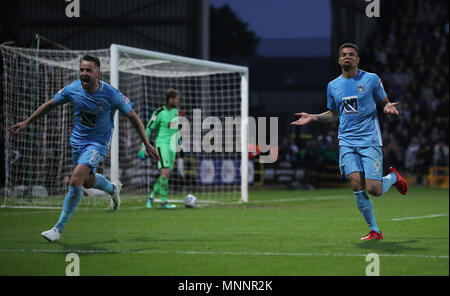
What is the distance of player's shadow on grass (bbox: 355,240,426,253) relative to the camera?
717cm

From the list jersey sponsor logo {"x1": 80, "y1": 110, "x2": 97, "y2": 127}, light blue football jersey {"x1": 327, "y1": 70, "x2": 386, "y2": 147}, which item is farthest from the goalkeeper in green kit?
light blue football jersey {"x1": 327, "y1": 70, "x2": 386, "y2": 147}

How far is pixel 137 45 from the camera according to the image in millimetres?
26438

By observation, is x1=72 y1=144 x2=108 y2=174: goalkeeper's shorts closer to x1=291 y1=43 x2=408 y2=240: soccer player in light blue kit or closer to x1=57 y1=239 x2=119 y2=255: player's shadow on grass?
x1=57 y1=239 x2=119 y2=255: player's shadow on grass

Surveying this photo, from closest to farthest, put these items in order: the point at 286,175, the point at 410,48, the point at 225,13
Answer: the point at 286,175 < the point at 410,48 < the point at 225,13

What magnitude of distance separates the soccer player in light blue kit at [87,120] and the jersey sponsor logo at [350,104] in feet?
7.26

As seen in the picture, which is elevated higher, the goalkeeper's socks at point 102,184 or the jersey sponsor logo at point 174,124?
the jersey sponsor logo at point 174,124

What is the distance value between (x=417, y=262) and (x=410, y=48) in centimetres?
2933

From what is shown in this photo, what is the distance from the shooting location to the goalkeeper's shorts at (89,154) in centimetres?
777

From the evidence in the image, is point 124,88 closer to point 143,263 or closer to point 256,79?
point 143,263

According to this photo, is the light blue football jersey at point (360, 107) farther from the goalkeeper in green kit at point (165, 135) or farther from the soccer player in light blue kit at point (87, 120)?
the goalkeeper in green kit at point (165, 135)

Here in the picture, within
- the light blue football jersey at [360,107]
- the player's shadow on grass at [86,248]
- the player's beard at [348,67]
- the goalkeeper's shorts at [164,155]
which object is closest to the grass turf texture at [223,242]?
the player's shadow on grass at [86,248]

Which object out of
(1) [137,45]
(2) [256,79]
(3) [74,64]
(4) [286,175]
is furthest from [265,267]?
(2) [256,79]

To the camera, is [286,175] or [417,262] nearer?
[417,262]

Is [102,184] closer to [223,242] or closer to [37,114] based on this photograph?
[37,114]
